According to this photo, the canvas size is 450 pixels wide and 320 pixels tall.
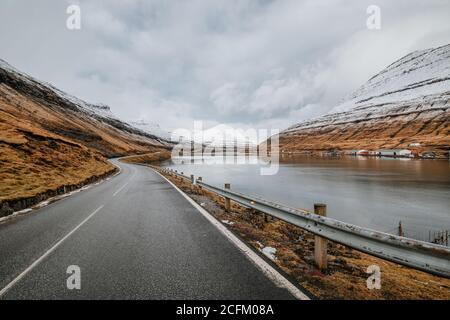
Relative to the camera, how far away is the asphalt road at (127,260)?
360 centimetres

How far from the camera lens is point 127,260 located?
4.76m

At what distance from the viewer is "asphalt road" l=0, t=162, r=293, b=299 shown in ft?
11.8

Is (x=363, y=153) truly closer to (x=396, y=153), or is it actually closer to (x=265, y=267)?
(x=396, y=153)

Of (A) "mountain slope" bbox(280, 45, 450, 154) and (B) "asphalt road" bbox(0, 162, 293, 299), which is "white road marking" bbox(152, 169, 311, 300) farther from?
(A) "mountain slope" bbox(280, 45, 450, 154)

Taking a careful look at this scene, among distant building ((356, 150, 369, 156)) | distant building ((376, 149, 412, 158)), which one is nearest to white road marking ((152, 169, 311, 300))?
distant building ((376, 149, 412, 158))

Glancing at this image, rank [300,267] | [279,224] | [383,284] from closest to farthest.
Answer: [383,284] → [300,267] → [279,224]

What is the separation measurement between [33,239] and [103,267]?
10.0 feet

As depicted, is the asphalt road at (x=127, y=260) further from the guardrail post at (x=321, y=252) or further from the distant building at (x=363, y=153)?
the distant building at (x=363, y=153)

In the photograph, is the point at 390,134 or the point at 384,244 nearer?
the point at 384,244

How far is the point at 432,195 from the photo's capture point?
67.2 ft

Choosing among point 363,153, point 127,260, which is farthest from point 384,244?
point 363,153

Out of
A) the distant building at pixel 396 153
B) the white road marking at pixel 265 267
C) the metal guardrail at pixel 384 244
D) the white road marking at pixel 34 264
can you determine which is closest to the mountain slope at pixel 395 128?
the distant building at pixel 396 153
